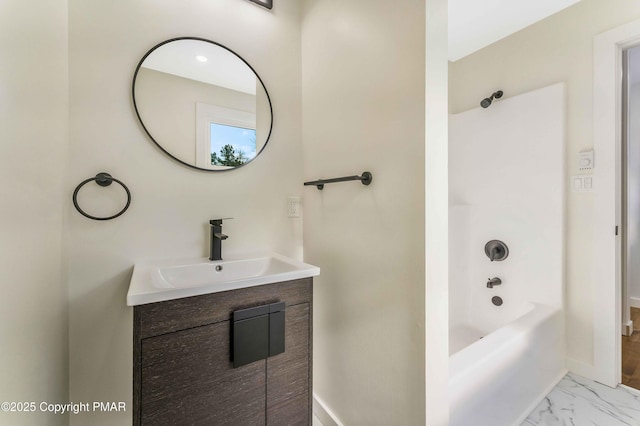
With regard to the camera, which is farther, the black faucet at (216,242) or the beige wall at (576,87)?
the beige wall at (576,87)

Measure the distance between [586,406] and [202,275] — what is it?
223cm

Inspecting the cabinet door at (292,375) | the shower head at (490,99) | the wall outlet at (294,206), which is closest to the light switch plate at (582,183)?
the shower head at (490,99)

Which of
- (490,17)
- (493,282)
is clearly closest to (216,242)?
(493,282)

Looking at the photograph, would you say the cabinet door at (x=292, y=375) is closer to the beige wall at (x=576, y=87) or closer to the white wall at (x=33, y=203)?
the white wall at (x=33, y=203)

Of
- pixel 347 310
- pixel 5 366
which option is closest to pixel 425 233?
pixel 347 310

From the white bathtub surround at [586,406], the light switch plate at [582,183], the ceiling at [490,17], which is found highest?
the ceiling at [490,17]

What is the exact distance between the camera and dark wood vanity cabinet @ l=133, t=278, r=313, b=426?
82 centimetres

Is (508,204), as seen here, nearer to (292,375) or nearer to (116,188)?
(292,375)

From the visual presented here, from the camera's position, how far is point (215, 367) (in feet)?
3.02

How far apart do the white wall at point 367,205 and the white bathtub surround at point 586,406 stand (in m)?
0.98

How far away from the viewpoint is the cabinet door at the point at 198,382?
0.83 meters

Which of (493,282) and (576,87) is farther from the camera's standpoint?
(493,282)

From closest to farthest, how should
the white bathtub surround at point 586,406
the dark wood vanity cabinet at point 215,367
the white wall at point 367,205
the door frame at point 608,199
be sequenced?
the dark wood vanity cabinet at point 215,367 < the white wall at point 367,205 < the white bathtub surround at point 586,406 < the door frame at point 608,199

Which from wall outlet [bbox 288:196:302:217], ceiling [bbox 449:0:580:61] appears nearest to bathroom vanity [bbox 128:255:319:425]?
wall outlet [bbox 288:196:302:217]
